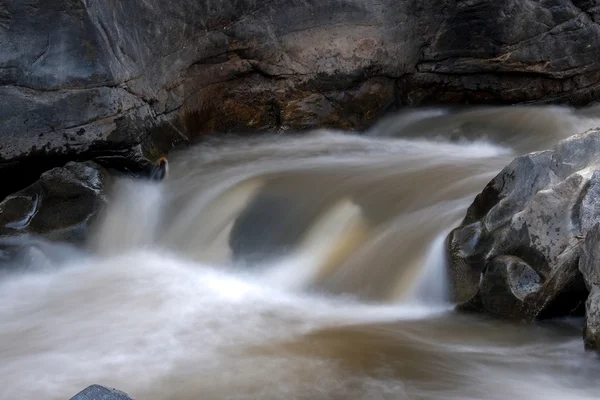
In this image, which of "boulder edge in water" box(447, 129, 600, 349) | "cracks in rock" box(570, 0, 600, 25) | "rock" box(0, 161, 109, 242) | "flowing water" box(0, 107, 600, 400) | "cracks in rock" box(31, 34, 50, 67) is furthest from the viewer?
"cracks in rock" box(570, 0, 600, 25)

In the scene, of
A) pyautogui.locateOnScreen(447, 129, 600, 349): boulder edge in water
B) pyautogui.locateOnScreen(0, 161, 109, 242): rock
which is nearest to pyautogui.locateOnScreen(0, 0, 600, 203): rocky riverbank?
pyautogui.locateOnScreen(0, 161, 109, 242): rock

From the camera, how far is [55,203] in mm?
5418

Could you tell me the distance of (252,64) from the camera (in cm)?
712

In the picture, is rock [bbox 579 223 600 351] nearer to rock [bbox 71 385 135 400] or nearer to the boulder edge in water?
the boulder edge in water

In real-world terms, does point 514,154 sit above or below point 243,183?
above

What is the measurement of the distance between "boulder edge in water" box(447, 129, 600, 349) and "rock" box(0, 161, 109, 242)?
2540 mm

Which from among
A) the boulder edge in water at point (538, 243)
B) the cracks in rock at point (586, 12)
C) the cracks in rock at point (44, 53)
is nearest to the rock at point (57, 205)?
the cracks in rock at point (44, 53)

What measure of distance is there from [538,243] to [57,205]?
3.24 metres

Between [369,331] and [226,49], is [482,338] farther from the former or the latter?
[226,49]

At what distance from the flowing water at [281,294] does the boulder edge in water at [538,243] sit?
0.39ft

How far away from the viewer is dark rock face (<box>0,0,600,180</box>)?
217 inches

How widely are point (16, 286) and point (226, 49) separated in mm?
2951

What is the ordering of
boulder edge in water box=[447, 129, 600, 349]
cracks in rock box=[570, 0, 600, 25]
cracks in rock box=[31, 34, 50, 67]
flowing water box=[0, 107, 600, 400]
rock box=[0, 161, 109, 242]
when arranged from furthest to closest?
cracks in rock box=[570, 0, 600, 25] < cracks in rock box=[31, 34, 50, 67] < rock box=[0, 161, 109, 242] < boulder edge in water box=[447, 129, 600, 349] < flowing water box=[0, 107, 600, 400]

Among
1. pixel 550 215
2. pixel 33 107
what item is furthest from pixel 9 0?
pixel 550 215
